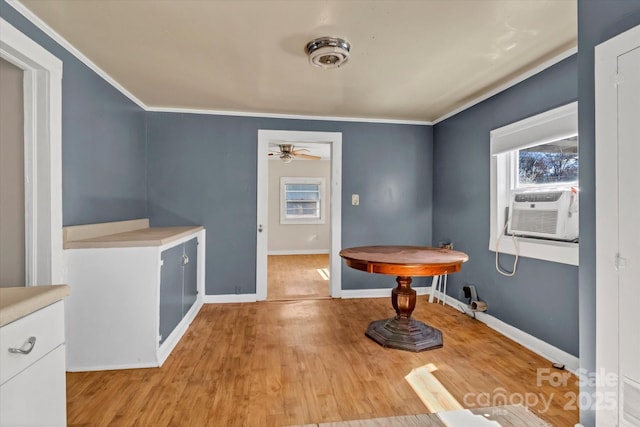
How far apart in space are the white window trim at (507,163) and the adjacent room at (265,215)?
0.02m

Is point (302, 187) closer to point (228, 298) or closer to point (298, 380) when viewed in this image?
point (228, 298)

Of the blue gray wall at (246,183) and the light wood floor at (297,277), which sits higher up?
the blue gray wall at (246,183)

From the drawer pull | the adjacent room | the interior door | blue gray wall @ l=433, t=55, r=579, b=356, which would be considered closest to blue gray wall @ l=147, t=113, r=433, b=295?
the adjacent room

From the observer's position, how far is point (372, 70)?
262 cm

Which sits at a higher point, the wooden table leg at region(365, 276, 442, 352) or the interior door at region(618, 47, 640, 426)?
the interior door at region(618, 47, 640, 426)

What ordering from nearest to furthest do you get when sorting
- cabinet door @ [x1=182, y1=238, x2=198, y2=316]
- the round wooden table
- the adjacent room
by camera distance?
the adjacent room → the round wooden table → cabinet door @ [x1=182, y1=238, x2=198, y2=316]

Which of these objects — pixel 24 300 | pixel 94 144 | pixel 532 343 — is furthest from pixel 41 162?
pixel 532 343

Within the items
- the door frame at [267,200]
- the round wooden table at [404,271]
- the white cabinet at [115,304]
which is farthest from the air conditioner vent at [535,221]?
the white cabinet at [115,304]

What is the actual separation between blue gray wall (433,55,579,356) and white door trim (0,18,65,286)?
11.0ft

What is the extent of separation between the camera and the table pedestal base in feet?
8.40

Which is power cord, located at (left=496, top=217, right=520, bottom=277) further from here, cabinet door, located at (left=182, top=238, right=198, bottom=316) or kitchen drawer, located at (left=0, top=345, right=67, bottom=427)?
kitchen drawer, located at (left=0, top=345, right=67, bottom=427)

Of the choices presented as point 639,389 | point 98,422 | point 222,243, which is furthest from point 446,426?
point 222,243

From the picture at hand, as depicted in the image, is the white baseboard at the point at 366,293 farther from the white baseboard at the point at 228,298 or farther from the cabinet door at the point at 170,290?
the cabinet door at the point at 170,290

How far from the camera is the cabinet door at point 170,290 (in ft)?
7.79
